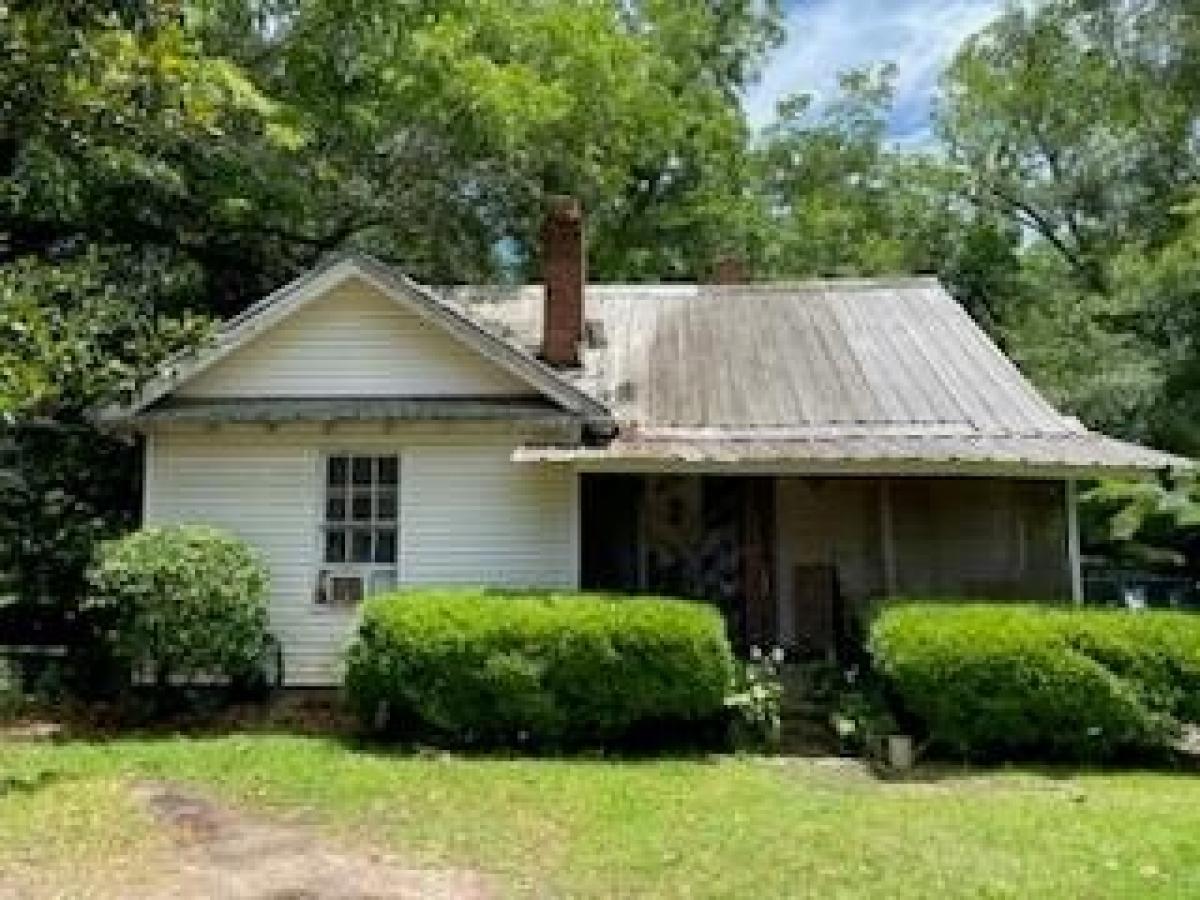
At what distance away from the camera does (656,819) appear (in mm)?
10289

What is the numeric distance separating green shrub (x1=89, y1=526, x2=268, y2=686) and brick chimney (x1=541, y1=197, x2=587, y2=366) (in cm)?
492

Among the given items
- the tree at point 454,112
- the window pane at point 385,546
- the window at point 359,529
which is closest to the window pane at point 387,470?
the window at point 359,529

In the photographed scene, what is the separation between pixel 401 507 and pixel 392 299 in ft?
7.89

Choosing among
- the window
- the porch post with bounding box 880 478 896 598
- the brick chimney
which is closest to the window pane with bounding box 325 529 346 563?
the window

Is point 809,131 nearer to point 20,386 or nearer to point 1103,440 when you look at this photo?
point 1103,440


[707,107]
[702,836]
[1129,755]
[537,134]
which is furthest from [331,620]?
[707,107]

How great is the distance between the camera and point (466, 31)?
934 inches

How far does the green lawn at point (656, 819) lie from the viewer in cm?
864

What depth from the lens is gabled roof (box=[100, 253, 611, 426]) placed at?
1576 cm

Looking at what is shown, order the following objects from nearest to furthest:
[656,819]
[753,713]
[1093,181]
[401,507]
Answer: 1. [656,819]
2. [753,713]
3. [401,507]
4. [1093,181]

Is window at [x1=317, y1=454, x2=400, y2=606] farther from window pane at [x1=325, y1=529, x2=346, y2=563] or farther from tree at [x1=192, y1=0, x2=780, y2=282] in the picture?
tree at [x1=192, y1=0, x2=780, y2=282]

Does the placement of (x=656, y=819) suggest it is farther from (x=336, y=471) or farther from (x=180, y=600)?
(x=336, y=471)

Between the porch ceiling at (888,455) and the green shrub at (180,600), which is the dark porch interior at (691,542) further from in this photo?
the green shrub at (180,600)

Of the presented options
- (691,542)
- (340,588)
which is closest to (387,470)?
(340,588)
